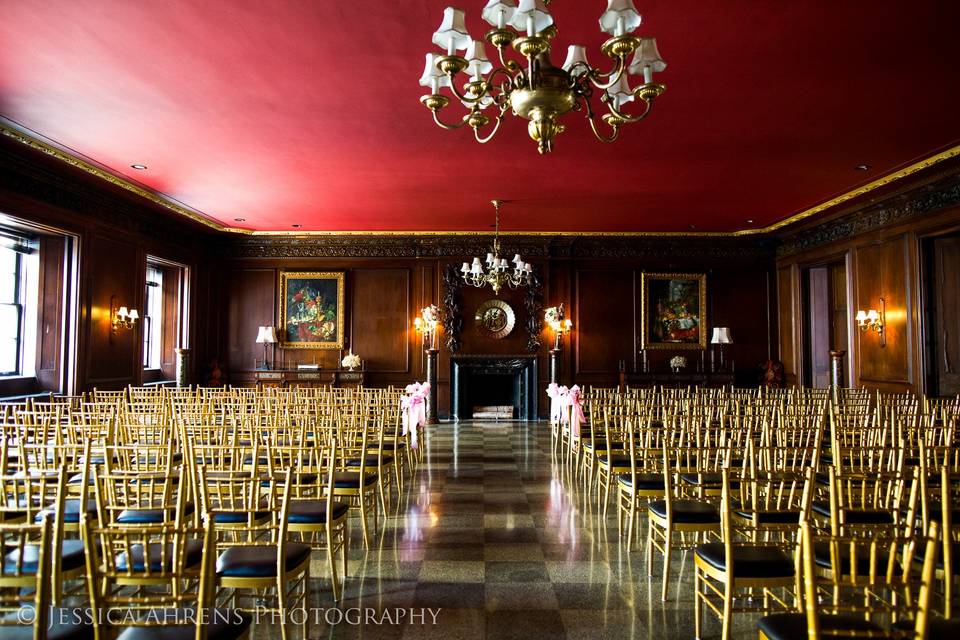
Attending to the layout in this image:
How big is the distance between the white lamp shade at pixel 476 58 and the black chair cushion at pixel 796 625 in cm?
323

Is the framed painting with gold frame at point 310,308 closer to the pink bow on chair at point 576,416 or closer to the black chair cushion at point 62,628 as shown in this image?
the pink bow on chair at point 576,416

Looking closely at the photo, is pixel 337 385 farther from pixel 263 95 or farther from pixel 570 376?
pixel 263 95

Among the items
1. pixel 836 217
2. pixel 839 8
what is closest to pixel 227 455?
pixel 839 8

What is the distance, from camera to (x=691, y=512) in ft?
12.1

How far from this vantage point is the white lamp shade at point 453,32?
3.38 meters

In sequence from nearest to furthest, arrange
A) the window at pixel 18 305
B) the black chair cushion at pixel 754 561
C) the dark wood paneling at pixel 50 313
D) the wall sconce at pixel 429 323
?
1. the black chair cushion at pixel 754 561
2. the window at pixel 18 305
3. the dark wood paneling at pixel 50 313
4. the wall sconce at pixel 429 323

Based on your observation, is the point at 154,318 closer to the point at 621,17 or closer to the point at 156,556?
the point at 156,556

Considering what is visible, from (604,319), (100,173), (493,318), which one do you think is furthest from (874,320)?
(100,173)

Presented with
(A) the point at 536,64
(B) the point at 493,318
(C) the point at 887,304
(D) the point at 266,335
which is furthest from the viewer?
(B) the point at 493,318

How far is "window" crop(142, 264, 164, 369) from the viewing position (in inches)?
470

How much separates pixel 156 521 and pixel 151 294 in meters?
9.77

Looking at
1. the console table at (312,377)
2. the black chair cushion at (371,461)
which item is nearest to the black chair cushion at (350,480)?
the black chair cushion at (371,461)

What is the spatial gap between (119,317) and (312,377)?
12.5 ft

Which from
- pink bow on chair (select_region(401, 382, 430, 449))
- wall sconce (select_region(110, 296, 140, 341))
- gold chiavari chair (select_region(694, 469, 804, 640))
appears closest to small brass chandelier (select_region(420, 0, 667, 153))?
gold chiavari chair (select_region(694, 469, 804, 640))
